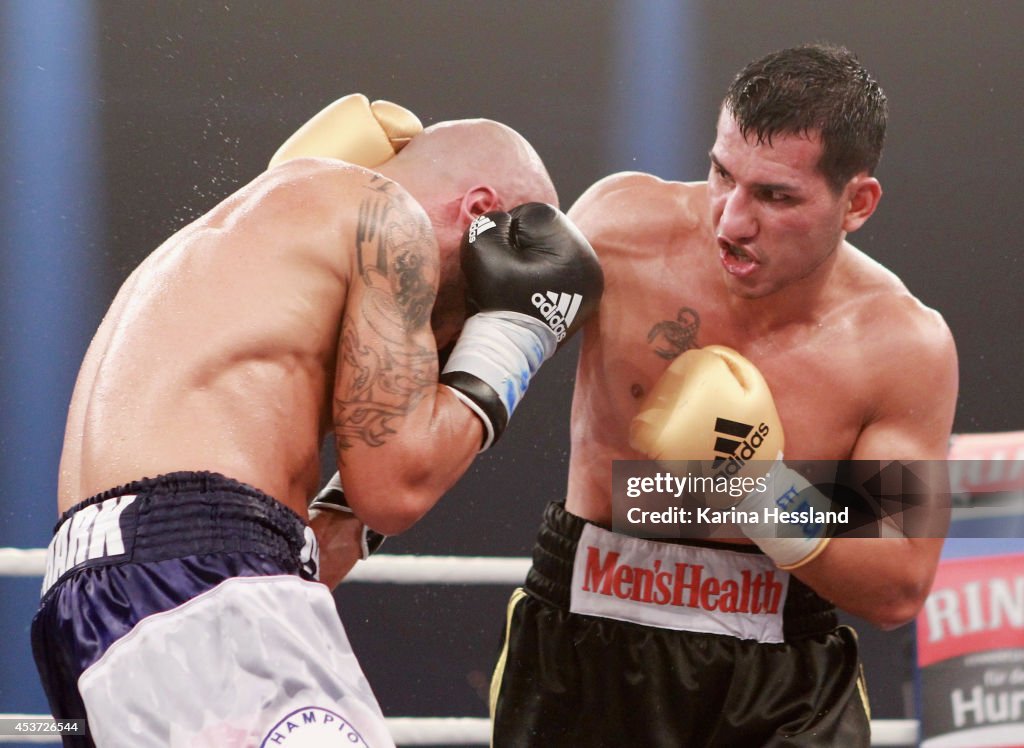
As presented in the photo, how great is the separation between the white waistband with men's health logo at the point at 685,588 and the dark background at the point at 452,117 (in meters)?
1.29

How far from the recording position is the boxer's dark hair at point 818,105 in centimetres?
190

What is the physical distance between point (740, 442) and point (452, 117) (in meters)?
1.76

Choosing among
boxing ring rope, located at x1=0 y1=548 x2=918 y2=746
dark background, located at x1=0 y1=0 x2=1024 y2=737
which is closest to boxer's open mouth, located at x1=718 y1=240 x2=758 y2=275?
boxing ring rope, located at x1=0 y1=548 x2=918 y2=746

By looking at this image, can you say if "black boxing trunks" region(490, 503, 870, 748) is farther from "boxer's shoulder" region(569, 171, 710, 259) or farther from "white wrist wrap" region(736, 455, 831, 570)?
"boxer's shoulder" region(569, 171, 710, 259)

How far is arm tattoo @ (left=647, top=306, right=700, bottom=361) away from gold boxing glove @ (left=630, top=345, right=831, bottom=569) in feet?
0.27

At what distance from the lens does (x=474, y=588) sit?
11.2ft

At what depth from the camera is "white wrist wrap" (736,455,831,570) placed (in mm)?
1927

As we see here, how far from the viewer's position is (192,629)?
1408 millimetres

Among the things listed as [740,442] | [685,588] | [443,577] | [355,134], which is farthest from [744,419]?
[443,577]

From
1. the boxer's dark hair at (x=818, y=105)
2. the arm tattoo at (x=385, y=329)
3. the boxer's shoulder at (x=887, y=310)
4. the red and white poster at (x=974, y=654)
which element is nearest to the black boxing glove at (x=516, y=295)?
the arm tattoo at (x=385, y=329)

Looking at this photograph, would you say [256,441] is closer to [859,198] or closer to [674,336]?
[674,336]

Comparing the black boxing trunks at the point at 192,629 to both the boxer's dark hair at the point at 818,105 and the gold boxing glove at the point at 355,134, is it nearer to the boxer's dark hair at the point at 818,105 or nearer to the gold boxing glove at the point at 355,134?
the gold boxing glove at the point at 355,134

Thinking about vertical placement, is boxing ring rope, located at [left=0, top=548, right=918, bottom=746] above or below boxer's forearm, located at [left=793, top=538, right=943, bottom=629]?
below

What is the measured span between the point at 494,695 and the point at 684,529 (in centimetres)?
44
